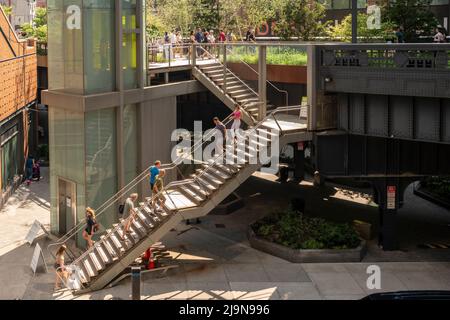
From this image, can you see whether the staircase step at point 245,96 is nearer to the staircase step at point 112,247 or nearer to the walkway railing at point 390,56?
the walkway railing at point 390,56

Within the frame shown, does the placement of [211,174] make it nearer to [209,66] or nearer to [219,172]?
[219,172]

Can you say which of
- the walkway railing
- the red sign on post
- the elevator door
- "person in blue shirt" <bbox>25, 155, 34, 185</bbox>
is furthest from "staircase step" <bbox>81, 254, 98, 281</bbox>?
"person in blue shirt" <bbox>25, 155, 34, 185</bbox>

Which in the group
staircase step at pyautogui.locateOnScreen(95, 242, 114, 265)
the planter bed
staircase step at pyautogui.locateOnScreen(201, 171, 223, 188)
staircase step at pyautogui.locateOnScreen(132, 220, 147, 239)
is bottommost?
the planter bed

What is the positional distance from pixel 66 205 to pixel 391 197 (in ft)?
40.5

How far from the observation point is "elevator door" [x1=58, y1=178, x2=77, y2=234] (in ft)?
84.0

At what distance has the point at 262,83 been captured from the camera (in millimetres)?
27672

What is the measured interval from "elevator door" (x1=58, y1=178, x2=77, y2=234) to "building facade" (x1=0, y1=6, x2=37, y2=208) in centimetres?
597

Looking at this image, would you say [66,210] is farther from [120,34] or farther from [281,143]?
[281,143]

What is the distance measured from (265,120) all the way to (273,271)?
18.7 feet

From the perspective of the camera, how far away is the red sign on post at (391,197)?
24422mm

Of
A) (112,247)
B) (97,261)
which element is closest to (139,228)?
(112,247)

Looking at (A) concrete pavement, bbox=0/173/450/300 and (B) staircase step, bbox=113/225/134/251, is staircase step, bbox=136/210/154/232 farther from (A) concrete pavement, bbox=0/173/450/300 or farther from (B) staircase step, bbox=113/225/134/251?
(A) concrete pavement, bbox=0/173/450/300
